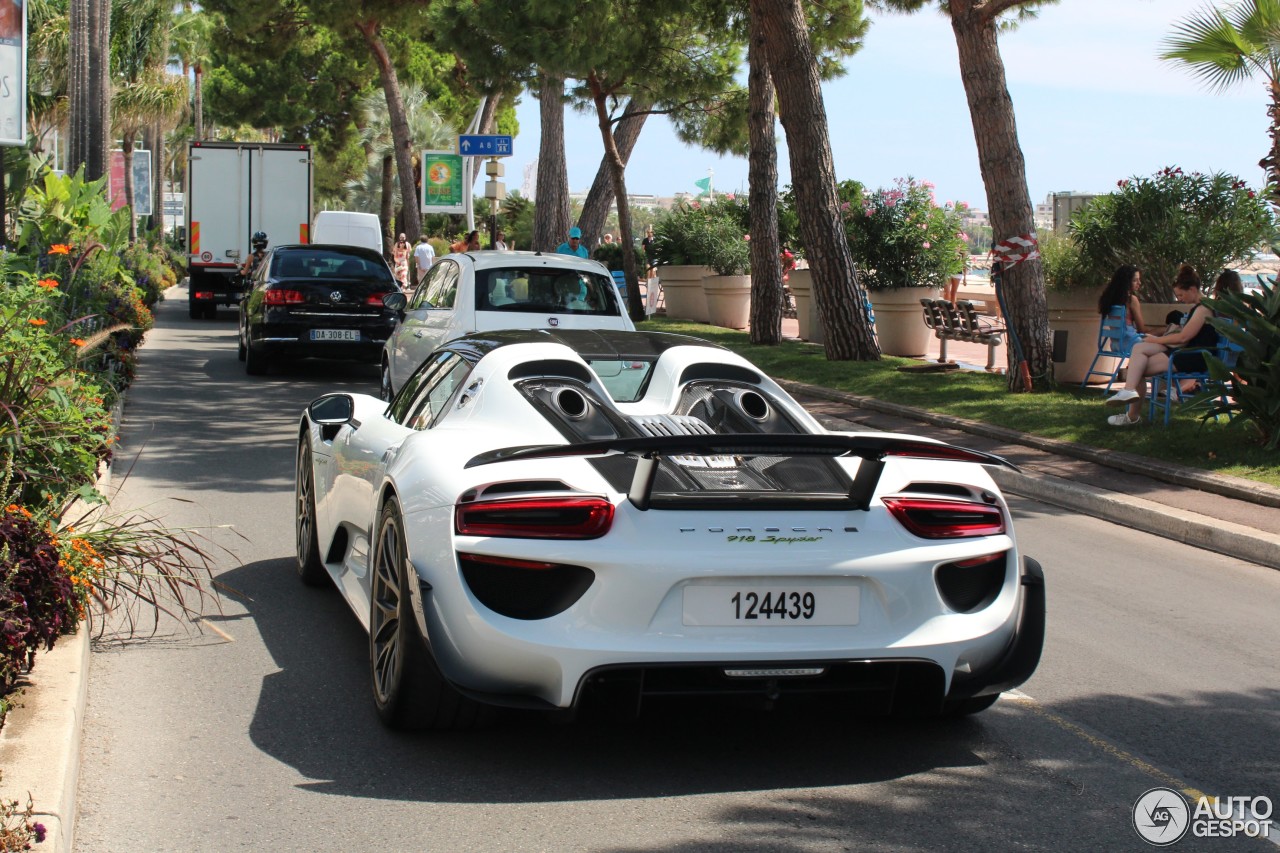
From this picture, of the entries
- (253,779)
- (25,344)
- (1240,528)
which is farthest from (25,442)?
(1240,528)

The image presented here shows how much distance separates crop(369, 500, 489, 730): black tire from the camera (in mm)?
4777

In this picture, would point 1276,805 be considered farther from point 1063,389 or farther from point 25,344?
point 1063,389

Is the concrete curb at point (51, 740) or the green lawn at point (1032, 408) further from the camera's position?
the green lawn at point (1032, 408)

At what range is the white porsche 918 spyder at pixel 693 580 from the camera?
442 centimetres

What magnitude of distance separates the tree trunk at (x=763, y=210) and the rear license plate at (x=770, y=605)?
57.5ft

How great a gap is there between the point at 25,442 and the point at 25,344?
3.36 feet

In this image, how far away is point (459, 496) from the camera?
4578mm

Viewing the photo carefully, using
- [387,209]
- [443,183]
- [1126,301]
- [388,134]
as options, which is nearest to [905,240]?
[1126,301]

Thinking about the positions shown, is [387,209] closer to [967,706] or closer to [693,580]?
[967,706]

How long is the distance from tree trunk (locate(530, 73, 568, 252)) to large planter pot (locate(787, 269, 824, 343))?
23.0 feet

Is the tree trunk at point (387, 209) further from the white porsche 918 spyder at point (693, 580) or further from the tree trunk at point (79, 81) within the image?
the white porsche 918 spyder at point (693, 580)

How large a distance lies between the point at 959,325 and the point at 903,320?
253 centimetres

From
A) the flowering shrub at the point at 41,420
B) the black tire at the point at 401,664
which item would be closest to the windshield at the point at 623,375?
the black tire at the point at 401,664

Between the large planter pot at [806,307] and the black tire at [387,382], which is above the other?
the large planter pot at [806,307]
